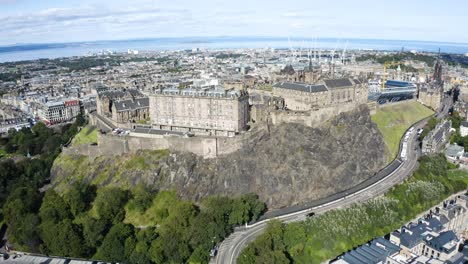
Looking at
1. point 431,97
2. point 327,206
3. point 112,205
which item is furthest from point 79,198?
point 431,97

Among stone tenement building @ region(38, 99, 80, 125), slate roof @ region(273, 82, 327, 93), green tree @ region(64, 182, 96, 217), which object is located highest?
slate roof @ region(273, 82, 327, 93)

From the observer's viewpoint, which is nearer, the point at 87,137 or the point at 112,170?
the point at 112,170

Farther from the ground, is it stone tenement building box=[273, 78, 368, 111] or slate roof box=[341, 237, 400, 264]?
stone tenement building box=[273, 78, 368, 111]

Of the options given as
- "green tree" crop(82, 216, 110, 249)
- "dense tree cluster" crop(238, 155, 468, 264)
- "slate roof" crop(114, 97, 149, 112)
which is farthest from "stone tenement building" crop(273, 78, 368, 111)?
"green tree" crop(82, 216, 110, 249)

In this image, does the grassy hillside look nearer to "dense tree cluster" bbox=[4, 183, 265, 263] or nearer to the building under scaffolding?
"dense tree cluster" bbox=[4, 183, 265, 263]

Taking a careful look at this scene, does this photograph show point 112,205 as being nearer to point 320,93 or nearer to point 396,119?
point 320,93

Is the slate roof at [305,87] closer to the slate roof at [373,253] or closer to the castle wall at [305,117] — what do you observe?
the castle wall at [305,117]
